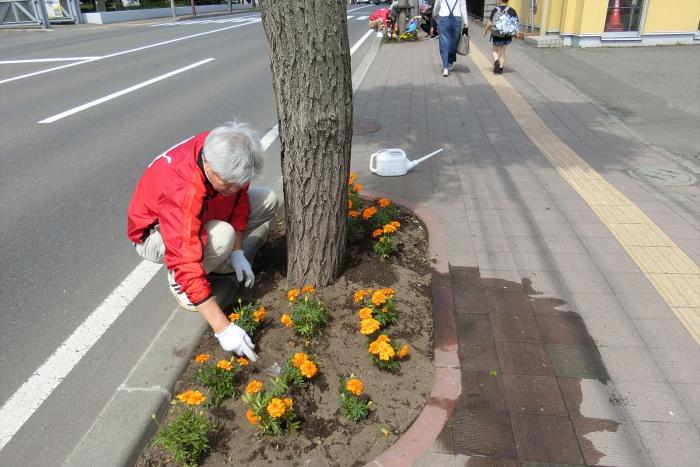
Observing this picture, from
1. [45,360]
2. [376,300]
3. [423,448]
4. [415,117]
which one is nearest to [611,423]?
[423,448]

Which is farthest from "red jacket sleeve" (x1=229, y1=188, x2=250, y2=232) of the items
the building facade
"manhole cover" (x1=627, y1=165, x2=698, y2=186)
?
the building facade

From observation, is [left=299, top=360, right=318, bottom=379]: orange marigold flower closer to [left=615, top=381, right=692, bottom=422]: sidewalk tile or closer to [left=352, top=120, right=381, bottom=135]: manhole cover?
[left=615, top=381, right=692, bottom=422]: sidewalk tile

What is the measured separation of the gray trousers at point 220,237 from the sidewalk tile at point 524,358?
1673 millimetres

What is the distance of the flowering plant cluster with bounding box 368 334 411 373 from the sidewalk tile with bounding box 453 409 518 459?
37cm

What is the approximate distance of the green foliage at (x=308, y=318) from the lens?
2635 millimetres

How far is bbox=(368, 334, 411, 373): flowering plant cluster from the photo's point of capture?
7.61 ft

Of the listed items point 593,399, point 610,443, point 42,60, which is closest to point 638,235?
point 593,399

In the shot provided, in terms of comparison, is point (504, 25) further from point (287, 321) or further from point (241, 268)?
point (287, 321)

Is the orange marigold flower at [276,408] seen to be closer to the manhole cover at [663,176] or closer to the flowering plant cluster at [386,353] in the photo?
the flowering plant cluster at [386,353]

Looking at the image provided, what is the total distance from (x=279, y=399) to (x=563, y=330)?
1.74 metres

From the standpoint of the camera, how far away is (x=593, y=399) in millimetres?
2361

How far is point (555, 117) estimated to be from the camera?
7398mm

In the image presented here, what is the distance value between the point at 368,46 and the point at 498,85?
8.05 m

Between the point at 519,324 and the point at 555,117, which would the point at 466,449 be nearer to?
the point at 519,324
